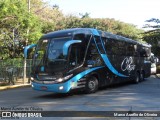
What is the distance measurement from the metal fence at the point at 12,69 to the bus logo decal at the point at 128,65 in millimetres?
8489

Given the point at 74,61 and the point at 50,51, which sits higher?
the point at 50,51

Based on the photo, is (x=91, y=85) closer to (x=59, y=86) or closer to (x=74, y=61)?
(x=74, y=61)

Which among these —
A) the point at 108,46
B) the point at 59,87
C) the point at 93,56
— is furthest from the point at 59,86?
the point at 108,46

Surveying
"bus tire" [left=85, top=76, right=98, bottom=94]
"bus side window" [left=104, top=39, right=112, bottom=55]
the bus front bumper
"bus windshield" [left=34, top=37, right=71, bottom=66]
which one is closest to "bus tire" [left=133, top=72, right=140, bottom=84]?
"bus side window" [left=104, top=39, right=112, bottom=55]

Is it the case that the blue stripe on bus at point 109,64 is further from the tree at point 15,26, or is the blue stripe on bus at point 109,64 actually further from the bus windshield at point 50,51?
the tree at point 15,26

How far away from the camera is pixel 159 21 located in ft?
127

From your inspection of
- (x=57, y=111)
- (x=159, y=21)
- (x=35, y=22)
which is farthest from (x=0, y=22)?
(x=159, y=21)

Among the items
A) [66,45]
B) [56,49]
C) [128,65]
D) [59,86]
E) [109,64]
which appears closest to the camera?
[66,45]

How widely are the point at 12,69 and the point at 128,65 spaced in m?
8.77

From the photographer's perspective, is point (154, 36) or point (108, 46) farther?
point (154, 36)

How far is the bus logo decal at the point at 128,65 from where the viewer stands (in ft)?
67.6

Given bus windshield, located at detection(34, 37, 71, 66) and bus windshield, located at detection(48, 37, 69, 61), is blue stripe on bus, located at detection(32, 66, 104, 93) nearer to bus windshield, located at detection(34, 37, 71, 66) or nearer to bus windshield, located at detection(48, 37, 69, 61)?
bus windshield, located at detection(34, 37, 71, 66)

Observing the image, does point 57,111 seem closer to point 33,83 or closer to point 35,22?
point 33,83

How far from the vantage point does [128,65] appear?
21391mm
